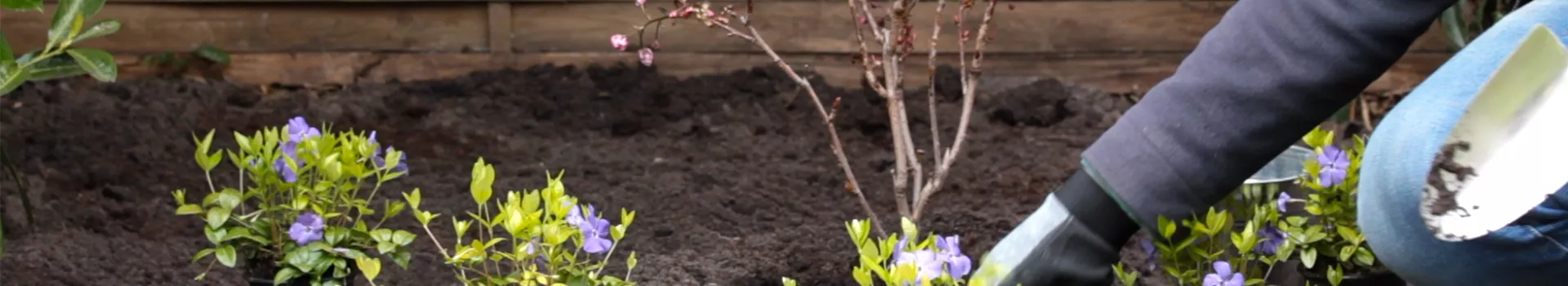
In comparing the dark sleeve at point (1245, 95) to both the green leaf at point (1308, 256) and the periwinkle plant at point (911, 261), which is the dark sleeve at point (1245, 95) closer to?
the periwinkle plant at point (911, 261)

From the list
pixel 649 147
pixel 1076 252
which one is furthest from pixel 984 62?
pixel 1076 252

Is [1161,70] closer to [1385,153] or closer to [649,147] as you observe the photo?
[649,147]

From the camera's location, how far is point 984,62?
10.2 feet

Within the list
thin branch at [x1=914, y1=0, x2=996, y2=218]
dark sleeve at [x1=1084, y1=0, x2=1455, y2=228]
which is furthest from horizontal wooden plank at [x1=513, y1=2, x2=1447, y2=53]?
dark sleeve at [x1=1084, y1=0, x2=1455, y2=228]

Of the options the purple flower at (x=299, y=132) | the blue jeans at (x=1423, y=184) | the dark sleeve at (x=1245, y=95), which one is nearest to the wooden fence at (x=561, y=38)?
the purple flower at (x=299, y=132)

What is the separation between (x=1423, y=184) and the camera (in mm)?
1087

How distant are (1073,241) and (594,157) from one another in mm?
1483

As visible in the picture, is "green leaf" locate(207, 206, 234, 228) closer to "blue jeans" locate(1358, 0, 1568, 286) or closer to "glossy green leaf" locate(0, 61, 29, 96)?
"glossy green leaf" locate(0, 61, 29, 96)

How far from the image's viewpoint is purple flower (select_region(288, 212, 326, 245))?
4.59 ft

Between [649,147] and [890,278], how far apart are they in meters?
1.55

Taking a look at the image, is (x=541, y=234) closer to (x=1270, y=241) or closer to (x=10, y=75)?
(x=10, y=75)

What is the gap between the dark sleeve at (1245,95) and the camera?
1152 millimetres

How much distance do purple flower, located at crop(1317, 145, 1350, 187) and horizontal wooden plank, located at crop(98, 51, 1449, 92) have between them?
1.56 m

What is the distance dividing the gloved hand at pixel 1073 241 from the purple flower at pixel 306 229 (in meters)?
0.68
